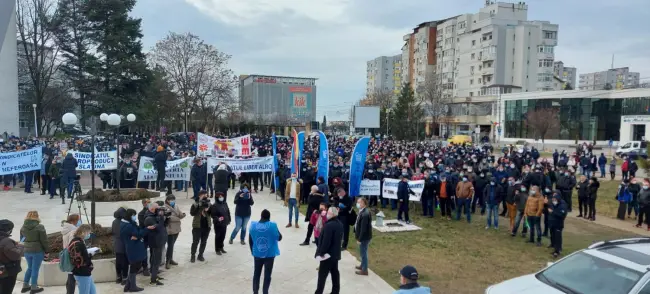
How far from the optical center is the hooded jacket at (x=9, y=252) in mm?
6340

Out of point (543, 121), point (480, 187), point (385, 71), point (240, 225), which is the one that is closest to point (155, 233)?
point (240, 225)

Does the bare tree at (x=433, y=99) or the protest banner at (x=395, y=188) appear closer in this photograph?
the protest banner at (x=395, y=188)

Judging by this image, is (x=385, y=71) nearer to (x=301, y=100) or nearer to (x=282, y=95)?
(x=301, y=100)

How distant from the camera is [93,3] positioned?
39.5 meters

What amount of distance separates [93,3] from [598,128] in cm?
6279

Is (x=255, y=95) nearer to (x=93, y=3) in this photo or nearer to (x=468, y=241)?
(x=93, y=3)

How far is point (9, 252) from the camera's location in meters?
6.33

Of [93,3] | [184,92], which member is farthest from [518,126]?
[93,3]

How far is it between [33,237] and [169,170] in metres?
10.4

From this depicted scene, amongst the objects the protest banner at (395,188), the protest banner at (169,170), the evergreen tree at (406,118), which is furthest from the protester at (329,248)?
the evergreen tree at (406,118)

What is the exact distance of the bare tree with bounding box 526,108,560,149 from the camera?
193 feet

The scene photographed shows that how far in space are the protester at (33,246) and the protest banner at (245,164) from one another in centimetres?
964

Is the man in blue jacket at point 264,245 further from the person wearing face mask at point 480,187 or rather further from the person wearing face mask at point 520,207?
the person wearing face mask at point 480,187

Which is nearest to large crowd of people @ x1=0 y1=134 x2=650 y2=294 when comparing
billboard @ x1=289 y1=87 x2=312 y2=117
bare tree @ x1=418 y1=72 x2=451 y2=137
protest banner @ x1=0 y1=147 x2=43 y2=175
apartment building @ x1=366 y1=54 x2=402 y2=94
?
protest banner @ x1=0 y1=147 x2=43 y2=175
